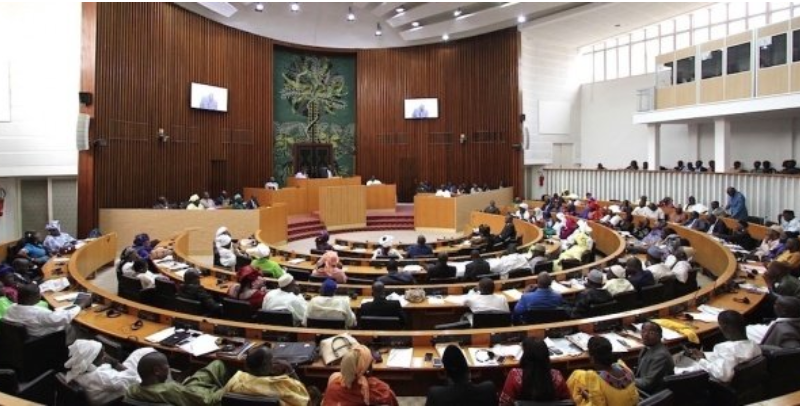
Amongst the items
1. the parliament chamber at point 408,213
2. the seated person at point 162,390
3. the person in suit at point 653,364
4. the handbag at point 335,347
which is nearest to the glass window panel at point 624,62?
the parliament chamber at point 408,213

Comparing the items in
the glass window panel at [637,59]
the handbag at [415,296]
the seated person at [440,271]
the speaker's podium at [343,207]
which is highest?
the glass window panel at [637,59]

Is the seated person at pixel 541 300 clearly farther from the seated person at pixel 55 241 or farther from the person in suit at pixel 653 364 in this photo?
the seated person at pixel 55 241

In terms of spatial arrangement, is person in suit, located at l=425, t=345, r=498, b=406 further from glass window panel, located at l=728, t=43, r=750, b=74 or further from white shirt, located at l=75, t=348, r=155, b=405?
glass window panel, located at l=728, t=43, r=750, b=74

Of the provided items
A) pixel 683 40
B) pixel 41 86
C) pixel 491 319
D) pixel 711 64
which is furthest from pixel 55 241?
pixel 683 40

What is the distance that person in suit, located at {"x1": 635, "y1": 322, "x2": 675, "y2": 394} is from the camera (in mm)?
3707

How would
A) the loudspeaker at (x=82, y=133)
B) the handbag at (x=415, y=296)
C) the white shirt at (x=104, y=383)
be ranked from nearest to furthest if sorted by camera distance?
1. the white shirt at (x=104, y=383)
2. the handbag at (x=415, y=296)
3. the loudspeaker at (x=82, y=133)

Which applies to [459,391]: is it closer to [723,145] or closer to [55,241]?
[55,241]

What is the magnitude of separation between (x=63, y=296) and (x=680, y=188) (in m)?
14.6

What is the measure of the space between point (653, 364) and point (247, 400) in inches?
108

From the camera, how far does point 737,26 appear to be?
16.3m

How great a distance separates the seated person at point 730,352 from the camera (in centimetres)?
376

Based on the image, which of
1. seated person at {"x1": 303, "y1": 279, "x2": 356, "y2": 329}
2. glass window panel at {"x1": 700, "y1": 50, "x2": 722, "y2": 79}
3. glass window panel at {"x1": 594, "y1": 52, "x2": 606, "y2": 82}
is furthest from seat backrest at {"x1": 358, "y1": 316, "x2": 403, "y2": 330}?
glass window panel at {"x1": 594, "y1": 52, "x2": 606, "y2": 82}

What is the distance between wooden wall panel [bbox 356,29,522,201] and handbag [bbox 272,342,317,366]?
15676 mm

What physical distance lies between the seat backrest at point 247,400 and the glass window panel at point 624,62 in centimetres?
1949
